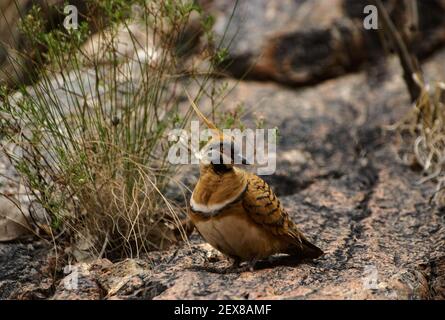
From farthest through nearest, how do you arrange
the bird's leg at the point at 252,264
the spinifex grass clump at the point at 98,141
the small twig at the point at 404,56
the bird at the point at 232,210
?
the small twig at the point at 404,56, the spinifex grass clump at the point at 98,141, the bird's leg at the point at 252,264, the bird at the point at 232,210

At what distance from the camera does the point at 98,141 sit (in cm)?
367

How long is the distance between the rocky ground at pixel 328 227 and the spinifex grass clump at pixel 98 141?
0.65 ft

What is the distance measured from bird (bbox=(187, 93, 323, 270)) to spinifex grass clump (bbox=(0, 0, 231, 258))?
37 cm

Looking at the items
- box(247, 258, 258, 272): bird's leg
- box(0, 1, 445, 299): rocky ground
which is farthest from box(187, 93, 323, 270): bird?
box(0, 1, 445, 299): rocky ground

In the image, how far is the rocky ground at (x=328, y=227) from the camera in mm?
3230

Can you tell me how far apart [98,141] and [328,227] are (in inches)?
58.5

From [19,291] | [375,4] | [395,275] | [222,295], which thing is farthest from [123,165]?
[375,4]

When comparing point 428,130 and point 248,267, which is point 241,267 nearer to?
point 248,267

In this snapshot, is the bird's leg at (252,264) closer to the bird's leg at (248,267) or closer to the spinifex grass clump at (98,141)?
the bird's leg at (248,267)

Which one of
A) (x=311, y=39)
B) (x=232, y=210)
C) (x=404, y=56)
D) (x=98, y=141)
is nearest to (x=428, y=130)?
(x=404, y=56)

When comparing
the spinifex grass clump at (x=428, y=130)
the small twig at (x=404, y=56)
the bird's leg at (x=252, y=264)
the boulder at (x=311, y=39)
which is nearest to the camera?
the bird's leg at (x=252, y=264)

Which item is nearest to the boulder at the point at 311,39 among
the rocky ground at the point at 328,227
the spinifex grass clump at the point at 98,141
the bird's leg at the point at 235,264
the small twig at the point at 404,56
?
the rocky ground at the point at 328,227

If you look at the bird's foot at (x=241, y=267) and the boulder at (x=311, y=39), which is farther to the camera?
the boulder at (x=311, y=39)

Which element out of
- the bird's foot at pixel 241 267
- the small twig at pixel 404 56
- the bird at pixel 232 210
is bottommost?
the bird's foot at pixel 241 267
